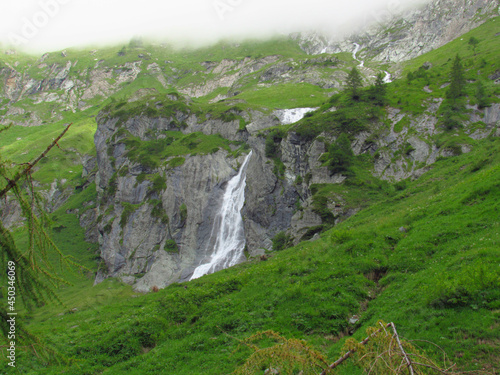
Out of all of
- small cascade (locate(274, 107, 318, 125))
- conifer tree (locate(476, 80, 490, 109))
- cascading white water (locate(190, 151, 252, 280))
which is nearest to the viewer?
conifer tree (locate(476, 80, 490, 109))

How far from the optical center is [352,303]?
1308 cm

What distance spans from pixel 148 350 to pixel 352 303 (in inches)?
411

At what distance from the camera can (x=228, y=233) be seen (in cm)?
6425

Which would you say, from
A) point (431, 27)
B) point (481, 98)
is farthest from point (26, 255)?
point (431, 27)

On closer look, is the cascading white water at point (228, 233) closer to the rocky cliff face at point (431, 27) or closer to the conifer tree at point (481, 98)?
the conifer tree at point (481, 98)

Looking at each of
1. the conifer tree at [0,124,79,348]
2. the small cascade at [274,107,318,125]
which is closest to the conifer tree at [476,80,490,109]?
the small cascade at [274,107,318,125]

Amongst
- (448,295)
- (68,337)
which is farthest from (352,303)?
(68,337)

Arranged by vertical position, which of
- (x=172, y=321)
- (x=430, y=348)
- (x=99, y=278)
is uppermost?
(x=430, y=348)

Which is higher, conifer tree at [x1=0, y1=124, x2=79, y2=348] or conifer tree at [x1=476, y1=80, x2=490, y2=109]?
conifer tree at [x1=0, y1=124, x2=79, y2=348]

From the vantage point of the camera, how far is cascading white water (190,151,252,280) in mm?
57719

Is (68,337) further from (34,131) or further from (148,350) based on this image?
(34,131)

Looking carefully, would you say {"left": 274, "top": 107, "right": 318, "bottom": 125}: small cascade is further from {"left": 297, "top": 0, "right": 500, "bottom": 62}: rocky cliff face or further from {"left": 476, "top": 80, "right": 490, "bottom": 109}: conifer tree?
{"left": 297, "top": 0, "right": 500, "bottom": 62}: rocky cliff face

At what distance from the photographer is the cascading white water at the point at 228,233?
57.7m

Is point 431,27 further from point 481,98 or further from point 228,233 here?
point 228,233
